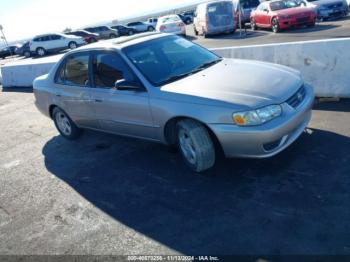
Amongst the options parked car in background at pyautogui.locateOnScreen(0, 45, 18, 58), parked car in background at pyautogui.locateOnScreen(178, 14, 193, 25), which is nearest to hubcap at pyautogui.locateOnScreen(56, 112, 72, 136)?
parked car in background at pyautogui.locateOnScreen(0, 45, 18, 58)

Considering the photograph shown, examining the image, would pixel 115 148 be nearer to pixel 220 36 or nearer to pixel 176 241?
pixel 176 241

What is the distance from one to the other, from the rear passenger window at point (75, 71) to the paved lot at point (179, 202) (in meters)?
1.18

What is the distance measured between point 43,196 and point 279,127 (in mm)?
3140

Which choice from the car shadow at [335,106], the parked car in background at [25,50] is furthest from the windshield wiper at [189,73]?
the parked car in background at [25,50]

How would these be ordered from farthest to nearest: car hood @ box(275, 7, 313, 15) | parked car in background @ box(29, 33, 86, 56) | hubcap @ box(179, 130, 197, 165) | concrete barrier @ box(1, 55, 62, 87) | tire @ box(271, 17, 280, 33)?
1. parked car in background @ box(29, 33, 86, 56)
2. tire @ box(271, 17, 280, 33)
3. car hood @ box(275, 7, 313, 15)
4. concrete barrier @ box(1, 55, 62, 87)
5. hubcap @ box(179, 130, 197, 165)

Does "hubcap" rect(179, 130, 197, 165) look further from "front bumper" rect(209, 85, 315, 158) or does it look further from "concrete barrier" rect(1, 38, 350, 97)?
"concrete barrier" rect(1, 38, 350, 97)

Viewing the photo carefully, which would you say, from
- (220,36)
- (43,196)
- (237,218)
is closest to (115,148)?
(43,196)

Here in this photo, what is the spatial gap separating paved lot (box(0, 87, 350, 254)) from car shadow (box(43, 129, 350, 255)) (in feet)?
0.03

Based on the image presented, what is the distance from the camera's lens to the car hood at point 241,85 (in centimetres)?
422

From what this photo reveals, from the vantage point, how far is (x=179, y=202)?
4242mm

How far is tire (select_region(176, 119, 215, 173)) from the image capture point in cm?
447

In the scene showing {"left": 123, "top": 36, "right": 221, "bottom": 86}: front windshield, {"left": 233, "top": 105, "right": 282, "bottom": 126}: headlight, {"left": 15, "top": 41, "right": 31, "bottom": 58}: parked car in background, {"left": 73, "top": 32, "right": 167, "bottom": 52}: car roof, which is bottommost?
{"left": 15, "top": 41, "right": 31, "bottom": 58}: parked car in background

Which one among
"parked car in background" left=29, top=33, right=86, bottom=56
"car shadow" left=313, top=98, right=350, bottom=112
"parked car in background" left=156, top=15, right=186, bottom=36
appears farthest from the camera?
"parked car in background" left=29, top=33, right=86, bottom=56

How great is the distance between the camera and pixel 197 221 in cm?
384
